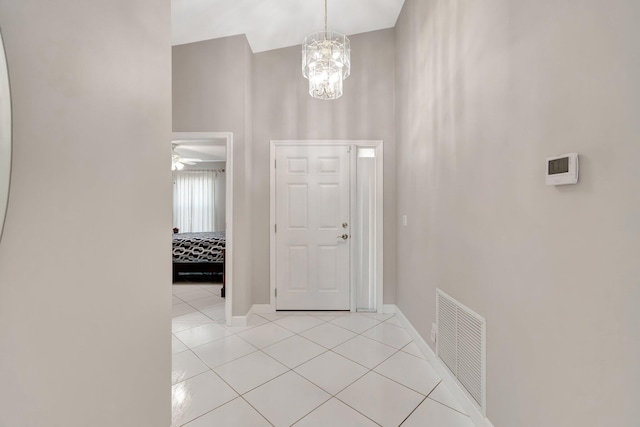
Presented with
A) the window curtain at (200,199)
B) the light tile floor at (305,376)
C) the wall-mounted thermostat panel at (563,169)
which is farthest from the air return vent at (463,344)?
the window curtain at (200,199)

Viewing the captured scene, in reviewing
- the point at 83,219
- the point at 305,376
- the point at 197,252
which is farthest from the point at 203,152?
the point at 83,219

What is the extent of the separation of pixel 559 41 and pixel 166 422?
97.8 inches

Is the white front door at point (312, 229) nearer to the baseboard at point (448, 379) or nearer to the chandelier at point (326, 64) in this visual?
the baseboard at point (448, 379)

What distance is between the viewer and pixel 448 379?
1902 millimetres

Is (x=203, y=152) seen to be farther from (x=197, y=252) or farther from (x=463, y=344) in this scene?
(x=463, y=344)

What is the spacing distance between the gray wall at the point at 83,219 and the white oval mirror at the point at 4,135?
0.07 meters

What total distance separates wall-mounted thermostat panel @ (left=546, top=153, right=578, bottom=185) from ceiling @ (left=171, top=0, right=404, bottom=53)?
265 centimetres

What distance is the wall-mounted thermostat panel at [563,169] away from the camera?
97 cm

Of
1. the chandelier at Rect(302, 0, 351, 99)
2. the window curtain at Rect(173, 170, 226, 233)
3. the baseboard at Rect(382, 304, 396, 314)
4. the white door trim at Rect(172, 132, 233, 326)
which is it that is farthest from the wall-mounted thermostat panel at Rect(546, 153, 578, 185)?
the window curtain at Rect(173, 170, 226, 233)

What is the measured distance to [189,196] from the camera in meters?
8.10

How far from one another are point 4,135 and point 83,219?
0.33 metres

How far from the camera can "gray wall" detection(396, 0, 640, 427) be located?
840mm

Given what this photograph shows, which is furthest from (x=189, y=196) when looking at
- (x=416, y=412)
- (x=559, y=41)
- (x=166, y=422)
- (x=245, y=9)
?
(x=559, y=41)

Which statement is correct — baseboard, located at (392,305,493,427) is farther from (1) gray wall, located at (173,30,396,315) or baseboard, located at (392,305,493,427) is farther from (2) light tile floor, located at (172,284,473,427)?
(1) gray wall, located at (173,30,396,315)
